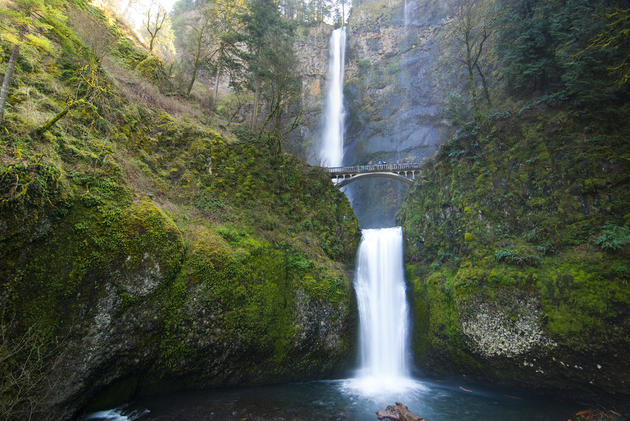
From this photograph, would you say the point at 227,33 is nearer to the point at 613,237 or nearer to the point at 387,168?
the point at 387,168

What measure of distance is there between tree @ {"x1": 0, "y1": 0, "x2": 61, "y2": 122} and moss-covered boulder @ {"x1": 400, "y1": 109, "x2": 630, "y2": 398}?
14936mm

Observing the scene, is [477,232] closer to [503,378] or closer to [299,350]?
[503,378]

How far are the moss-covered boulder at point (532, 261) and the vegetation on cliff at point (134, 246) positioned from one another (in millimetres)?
4466

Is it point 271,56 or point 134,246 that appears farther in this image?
point 271,56

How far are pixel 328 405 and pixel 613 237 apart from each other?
430 inches

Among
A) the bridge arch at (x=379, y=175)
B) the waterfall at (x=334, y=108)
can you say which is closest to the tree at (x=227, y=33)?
the bridge arch at (x=379, y=175)

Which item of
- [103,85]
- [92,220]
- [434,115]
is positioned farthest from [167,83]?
[434,115]

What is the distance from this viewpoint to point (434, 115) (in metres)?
29.8

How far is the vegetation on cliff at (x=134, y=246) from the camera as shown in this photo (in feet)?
20.3

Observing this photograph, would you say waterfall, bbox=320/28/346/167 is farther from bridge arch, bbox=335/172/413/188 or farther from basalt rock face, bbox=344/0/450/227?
bridge arch, bbox=335/172/413/188

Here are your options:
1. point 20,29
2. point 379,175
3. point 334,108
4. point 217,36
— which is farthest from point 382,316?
point 334,108

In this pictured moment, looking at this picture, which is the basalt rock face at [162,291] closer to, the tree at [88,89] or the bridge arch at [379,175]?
the tree at [88,89]

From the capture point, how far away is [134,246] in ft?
25.7

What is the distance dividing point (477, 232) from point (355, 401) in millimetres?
8662
